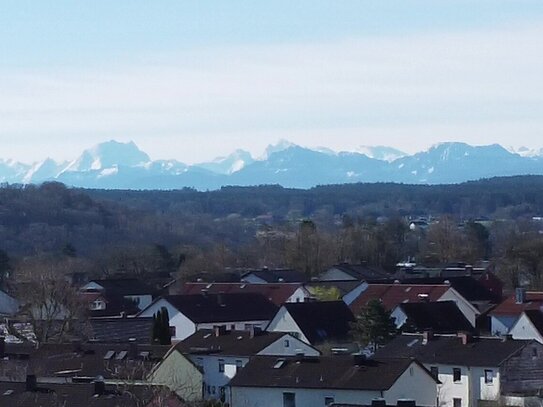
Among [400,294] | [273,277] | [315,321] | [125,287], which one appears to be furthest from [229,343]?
[273,277]

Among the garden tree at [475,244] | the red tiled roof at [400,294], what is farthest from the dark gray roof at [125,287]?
the garden tree at [475,244]

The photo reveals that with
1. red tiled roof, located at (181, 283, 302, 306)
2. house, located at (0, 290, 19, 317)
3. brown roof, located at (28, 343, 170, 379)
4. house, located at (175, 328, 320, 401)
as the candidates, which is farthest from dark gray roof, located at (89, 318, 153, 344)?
house, located at (0, 290, 19, 317)

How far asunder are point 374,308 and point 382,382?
12.4 metres

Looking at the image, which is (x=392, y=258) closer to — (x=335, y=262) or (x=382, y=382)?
(x=335, y=262)

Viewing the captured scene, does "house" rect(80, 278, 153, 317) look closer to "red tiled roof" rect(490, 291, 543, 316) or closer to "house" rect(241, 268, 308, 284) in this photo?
"house" rect(241, 268, 308, 284)

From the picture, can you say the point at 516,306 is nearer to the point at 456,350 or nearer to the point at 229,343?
the point at 456,350

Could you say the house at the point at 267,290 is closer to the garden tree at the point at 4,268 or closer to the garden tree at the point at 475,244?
the garden tree at the point at 4,268

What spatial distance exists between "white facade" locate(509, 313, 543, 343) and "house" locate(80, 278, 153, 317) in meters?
18.7

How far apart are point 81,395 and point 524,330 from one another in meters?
21.8

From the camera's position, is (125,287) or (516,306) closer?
(516,306)

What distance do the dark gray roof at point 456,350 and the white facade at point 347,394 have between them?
307 centimetres

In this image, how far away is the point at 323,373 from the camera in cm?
3272

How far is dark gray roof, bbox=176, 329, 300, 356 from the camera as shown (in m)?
38.6

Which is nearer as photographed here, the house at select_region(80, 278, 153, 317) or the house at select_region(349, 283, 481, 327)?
the house at select_region(349, 283, 481, 327)
